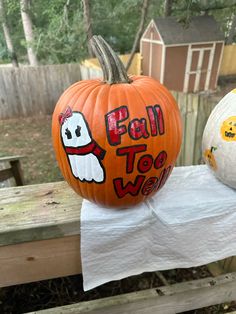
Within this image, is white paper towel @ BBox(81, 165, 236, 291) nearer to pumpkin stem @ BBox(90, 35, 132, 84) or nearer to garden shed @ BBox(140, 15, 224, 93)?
pumpkin stem @ BBox(90, 35, 132, 84)

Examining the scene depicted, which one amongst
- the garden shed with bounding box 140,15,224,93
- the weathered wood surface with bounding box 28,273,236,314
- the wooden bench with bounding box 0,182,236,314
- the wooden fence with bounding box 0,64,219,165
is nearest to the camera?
the wooden bench with bounding box 0,182,236,314

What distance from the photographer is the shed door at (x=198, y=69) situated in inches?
297

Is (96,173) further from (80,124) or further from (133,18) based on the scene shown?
(133,18)

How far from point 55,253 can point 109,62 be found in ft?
2.09

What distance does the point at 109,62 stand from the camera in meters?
0.77

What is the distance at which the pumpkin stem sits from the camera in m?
0.76

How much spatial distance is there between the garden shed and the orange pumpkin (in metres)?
6.72

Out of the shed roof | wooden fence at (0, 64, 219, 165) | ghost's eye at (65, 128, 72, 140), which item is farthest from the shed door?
ghost's eye at (65, 128, 72, 140)

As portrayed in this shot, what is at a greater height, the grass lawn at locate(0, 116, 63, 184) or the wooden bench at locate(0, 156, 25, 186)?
the wooden bench at locate(0, 156, 25, 186)

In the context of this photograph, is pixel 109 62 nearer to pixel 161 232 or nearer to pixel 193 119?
pixel 161 232

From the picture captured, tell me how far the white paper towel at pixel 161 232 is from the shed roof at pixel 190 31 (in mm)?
6669

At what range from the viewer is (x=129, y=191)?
2.71ft

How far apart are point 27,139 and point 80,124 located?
187 inches

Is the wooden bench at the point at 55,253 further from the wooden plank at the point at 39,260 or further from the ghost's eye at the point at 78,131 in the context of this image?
the ghost's eye at the point at 78,131
